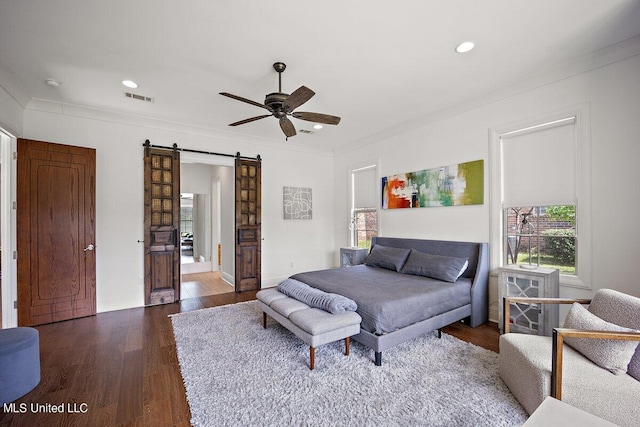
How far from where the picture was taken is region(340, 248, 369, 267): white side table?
5.23 m

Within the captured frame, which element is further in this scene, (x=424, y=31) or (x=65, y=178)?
(x=65, y=178)

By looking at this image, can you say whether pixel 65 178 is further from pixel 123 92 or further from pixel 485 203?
pixel 485 203

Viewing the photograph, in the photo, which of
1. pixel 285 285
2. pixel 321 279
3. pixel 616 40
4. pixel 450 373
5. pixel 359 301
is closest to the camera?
pixel 450 373

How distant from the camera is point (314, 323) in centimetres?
242

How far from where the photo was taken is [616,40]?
2.55m

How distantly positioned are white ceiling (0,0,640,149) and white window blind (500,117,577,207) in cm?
68

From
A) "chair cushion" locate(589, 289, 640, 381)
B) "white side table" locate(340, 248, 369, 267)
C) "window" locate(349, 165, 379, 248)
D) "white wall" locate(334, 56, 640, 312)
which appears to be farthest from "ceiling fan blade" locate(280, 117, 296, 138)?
"chair cushion" locate(589, 289, 640, 381)

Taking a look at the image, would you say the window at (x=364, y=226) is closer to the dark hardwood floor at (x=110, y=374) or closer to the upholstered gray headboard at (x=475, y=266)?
the upholstered gray headboard at (x=475, y=266)

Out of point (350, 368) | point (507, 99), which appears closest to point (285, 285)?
point (350, 368)

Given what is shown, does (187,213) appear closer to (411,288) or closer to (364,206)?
(364,206)

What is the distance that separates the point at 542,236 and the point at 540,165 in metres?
0.83

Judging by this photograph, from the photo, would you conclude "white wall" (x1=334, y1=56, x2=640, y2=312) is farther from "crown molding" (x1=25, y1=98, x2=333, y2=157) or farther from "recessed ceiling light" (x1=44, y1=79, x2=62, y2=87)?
"recessed ceiling light" (x1=44, y1=79, x2=62, y2=87)

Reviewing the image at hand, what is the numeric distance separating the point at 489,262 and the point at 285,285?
104 inches

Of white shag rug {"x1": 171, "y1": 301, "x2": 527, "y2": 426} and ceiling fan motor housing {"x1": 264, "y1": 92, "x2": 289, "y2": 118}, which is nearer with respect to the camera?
white shag rug {"x1": 171, "y1": 301, "x2": 527, "y2": 426}
